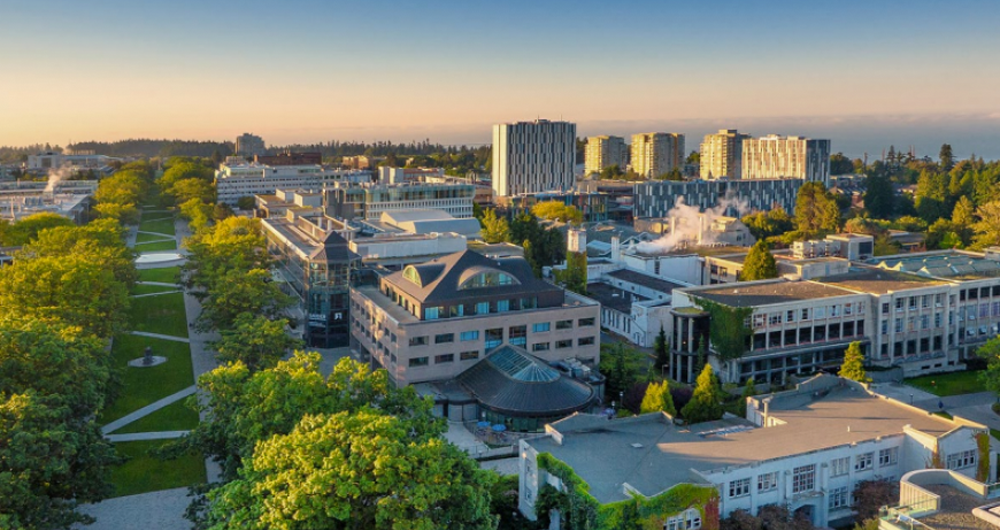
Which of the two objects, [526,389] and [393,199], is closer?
[526,389]

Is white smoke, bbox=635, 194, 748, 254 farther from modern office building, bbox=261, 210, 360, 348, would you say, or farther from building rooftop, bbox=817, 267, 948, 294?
modern office building, bbox=261, 210, 360, 348

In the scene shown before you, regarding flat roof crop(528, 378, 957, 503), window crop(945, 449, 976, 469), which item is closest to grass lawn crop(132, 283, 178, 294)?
flat roof crop(528, 378, 957, 503)

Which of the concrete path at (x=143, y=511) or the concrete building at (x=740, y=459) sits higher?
the concrete building at (x=740, y=459)

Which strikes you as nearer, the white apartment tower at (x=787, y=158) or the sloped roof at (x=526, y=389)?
the sloped roof at (x=526, y=389)

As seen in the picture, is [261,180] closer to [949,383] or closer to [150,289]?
→ [150,289]

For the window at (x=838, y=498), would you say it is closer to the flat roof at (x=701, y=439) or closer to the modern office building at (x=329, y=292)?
the flat roof at (x=701, y=439)

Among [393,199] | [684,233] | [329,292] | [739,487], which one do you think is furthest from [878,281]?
[393,199]

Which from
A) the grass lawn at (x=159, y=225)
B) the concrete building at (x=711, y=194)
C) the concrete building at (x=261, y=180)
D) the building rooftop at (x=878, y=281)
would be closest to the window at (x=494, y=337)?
the building rooftop at (x=878, y=281)
